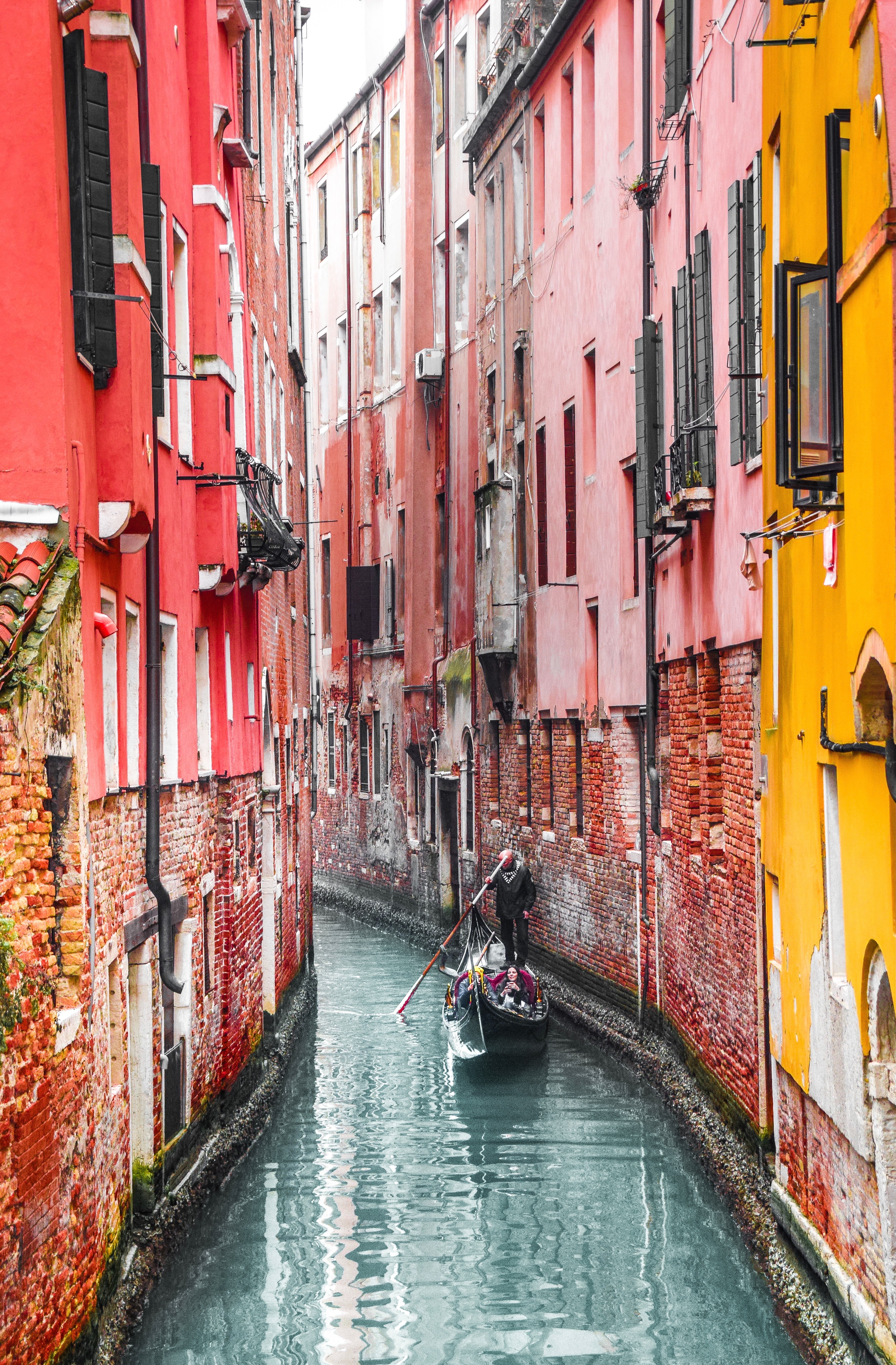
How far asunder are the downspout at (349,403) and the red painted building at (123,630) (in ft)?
55.4

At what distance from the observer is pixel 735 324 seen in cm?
1141

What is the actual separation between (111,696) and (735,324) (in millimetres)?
4791

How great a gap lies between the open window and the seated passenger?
9.60 meters

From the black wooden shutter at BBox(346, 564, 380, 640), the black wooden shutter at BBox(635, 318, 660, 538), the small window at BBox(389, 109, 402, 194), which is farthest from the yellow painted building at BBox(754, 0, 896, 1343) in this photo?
the black wooden shutter at BBox(346, 564, 380, 640)

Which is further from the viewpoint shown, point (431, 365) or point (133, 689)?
point (431, 365)

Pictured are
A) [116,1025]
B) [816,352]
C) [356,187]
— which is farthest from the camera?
[356,187]

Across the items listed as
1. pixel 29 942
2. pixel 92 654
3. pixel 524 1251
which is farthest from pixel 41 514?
pixel 524 1251

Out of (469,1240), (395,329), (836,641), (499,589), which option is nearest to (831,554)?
(836,641)

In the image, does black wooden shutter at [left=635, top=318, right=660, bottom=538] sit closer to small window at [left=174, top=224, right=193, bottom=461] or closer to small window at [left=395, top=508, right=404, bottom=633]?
small window at [left=174, top=224, right=193, bottom=461]

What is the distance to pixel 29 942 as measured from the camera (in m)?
6.66

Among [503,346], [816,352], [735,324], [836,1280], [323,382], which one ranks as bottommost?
[836,1280]

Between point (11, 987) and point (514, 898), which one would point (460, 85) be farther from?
point (11, 987)

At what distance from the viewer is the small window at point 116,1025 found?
9086mm

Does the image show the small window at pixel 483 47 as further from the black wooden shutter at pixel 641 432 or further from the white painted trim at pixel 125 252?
the white painted trim at pixel 125 252
